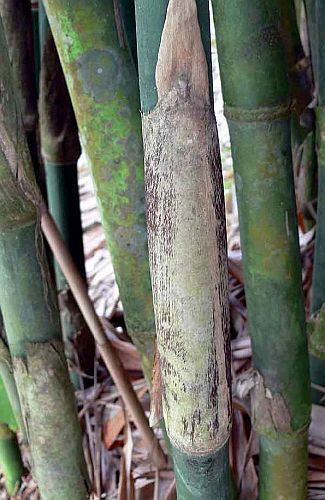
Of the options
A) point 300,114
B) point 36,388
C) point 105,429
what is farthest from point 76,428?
point 300,114

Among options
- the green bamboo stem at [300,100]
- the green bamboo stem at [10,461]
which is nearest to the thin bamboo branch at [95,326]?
the green bamboo stem at [10,461]

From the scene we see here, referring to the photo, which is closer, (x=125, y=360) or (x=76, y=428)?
(x=76, y=428)

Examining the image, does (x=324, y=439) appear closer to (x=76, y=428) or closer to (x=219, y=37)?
(x=76, y=428)

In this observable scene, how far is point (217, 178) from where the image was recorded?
0.39 metres

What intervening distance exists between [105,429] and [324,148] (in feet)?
1.46

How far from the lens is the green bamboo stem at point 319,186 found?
58 centimetres

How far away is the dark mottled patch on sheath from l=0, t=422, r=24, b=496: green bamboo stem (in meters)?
0.38

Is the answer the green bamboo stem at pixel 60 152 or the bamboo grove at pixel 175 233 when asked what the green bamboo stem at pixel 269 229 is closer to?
the bamboo grove at pixel 175 233

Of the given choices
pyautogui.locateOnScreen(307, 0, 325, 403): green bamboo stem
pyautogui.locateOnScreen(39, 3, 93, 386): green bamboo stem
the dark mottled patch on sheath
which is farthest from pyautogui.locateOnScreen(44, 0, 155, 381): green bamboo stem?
pyautogui.locateOnScreen(39, 3, 93, 386): green bamboo stem

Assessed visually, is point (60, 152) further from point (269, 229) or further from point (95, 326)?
point (269, 229)

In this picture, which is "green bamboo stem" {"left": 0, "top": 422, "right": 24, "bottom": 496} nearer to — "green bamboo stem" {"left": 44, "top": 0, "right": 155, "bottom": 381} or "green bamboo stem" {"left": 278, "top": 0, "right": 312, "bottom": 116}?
"green bamboo stem" {"left": 44, "top": 0, "right": 155, "bottom": 381}

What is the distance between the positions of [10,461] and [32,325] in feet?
0.92

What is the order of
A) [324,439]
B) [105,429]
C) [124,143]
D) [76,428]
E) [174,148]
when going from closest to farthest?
[174,148] → [124,143] → [76,428] → [324,439] → [105,429]

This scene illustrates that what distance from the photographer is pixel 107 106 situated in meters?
0.48
